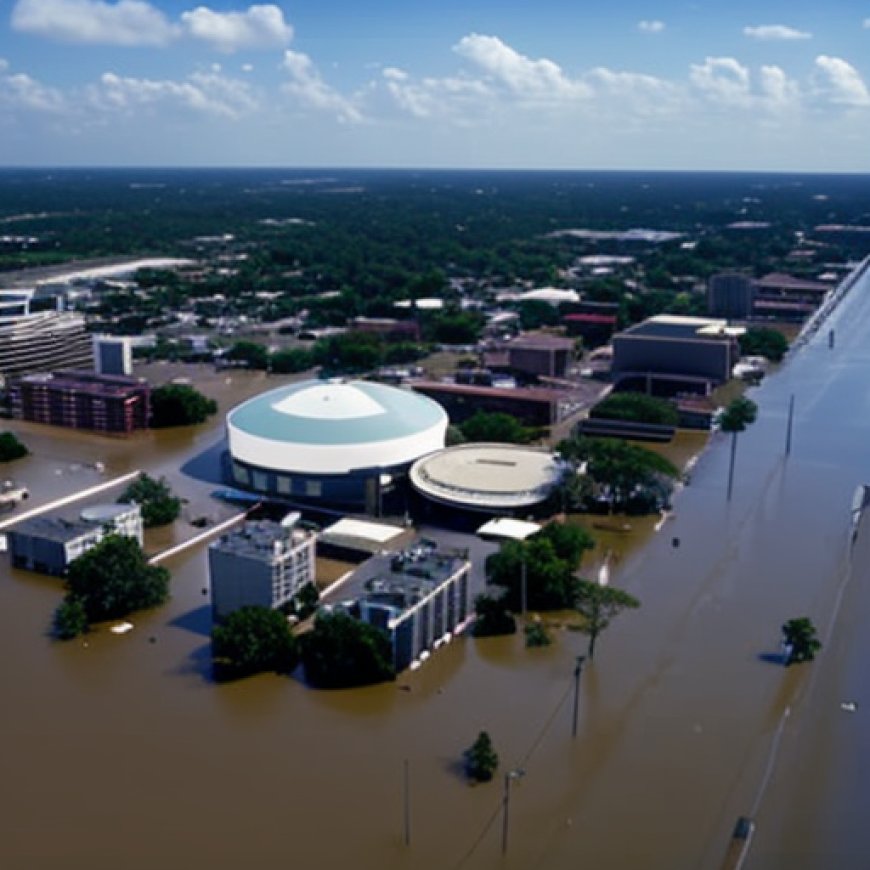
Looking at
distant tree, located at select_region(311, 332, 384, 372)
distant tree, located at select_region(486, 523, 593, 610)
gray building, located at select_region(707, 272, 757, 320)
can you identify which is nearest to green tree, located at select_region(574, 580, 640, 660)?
distant tree, located at select_region(486, 523, 593, 610)

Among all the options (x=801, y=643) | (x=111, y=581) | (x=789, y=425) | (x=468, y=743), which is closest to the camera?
(x=468, y=743)

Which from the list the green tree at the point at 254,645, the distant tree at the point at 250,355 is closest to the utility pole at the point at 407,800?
the green tree at the point at 254,645

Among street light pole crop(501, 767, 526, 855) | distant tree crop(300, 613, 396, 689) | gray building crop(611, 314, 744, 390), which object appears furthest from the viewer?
gray building crop(611, 314, 744, 390)

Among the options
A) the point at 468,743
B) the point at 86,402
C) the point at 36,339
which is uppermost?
the point at 36,339

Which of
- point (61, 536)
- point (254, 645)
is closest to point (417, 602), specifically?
point (254, 645)

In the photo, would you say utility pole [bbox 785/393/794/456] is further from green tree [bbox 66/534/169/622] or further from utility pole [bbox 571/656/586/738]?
green tree [bbox 66/534/169/622]

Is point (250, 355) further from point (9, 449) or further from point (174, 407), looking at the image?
Result: point (9, 449)

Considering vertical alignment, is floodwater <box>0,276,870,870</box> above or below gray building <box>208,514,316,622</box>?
below

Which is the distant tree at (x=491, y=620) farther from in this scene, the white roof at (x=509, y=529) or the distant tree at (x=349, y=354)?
the distant tree at (x=349, y=354)
